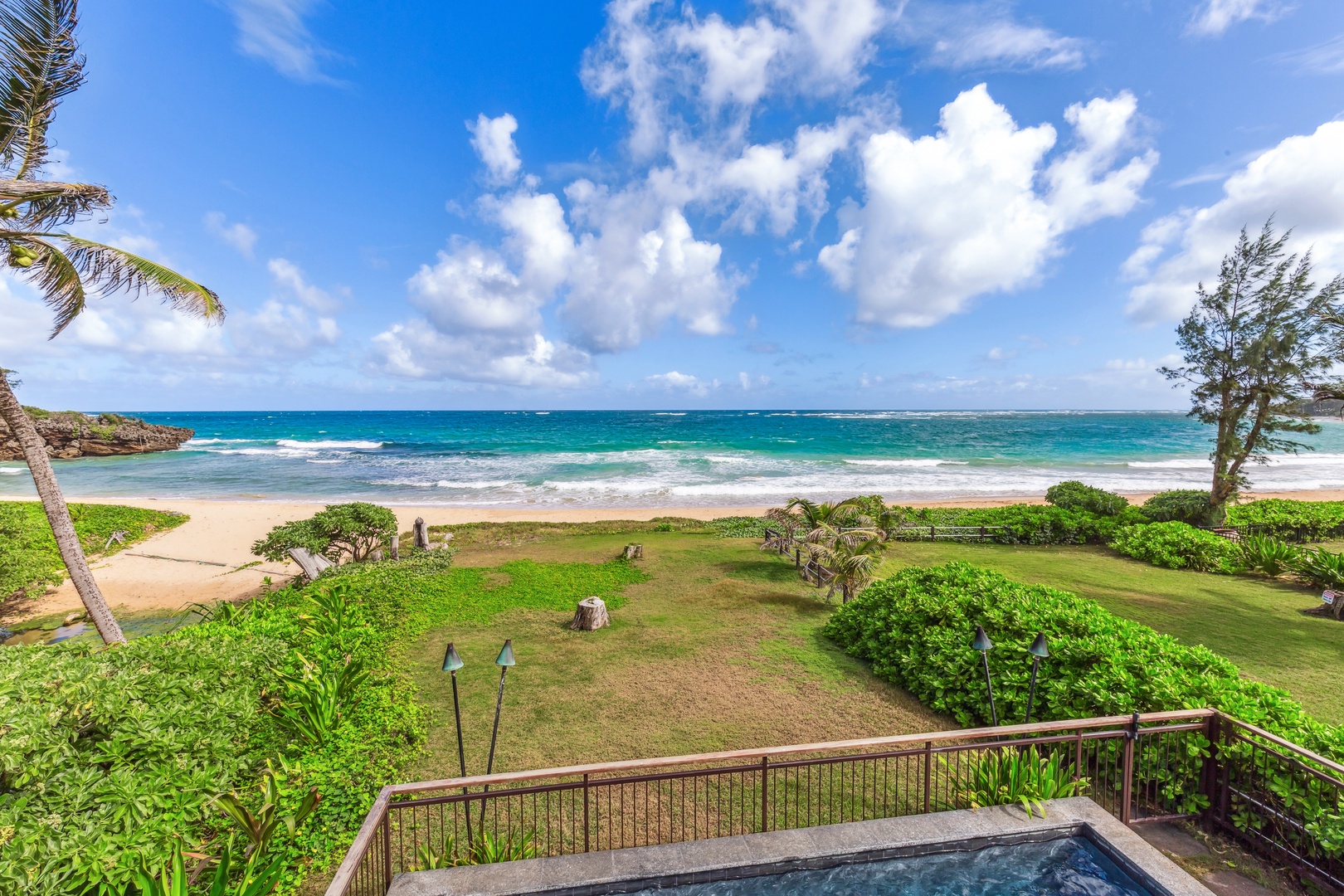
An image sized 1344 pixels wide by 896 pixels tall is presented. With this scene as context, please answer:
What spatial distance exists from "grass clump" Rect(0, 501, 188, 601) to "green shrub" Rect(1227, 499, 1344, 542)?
1217 inches

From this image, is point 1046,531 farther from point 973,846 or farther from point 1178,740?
point 973,846

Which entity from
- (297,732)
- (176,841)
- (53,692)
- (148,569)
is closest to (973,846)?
(176,841)

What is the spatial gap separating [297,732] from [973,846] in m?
7.58

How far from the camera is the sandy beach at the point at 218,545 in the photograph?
45.2 feet

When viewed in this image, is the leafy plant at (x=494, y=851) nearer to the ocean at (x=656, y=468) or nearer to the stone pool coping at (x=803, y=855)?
the stone pool coping at (x=803, y=855)

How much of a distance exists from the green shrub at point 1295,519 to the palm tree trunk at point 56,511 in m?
28.6

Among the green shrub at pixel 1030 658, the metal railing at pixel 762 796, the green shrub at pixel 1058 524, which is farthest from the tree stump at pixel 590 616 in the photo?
the green shrub at pixel 1058 524

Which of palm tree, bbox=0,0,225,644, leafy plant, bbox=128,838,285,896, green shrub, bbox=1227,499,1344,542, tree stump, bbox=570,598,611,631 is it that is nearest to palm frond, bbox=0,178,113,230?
palm tree, bbox=0,0,225,644

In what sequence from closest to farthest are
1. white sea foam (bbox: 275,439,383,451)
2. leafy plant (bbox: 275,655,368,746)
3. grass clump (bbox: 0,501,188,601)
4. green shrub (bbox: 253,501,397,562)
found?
leafy plant (bbox: 275,655,368,746) → grass clump (bbox: 0,501,188,601) → green shrub (bbox: 253,501,397,562) → white sea foam (bbox: 275,439,383,451)

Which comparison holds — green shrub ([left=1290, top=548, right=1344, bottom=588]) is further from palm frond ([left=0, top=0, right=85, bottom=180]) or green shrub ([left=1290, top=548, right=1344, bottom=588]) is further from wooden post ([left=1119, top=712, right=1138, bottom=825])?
palm frond ([left=0, top=0, right=85, bottom=180])

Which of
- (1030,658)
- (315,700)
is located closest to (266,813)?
(315,700)

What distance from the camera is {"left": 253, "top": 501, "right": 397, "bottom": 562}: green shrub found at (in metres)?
13.2

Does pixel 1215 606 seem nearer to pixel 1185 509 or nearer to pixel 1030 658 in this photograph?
pixel 1030 658

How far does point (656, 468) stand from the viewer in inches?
1735
